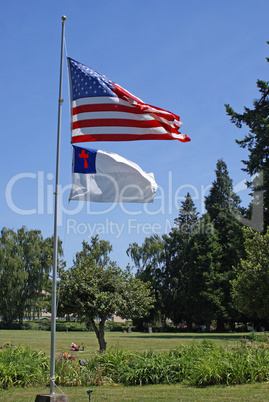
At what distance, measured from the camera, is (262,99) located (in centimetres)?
4297

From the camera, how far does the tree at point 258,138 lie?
4038cm

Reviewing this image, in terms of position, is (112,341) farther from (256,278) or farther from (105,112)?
(105,112)

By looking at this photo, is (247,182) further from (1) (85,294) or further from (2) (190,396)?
(2) (190,396)

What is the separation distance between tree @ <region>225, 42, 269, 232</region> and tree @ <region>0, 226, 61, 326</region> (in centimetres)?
3547

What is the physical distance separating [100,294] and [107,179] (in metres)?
11.7

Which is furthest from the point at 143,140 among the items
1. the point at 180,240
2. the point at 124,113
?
the point at 180,240

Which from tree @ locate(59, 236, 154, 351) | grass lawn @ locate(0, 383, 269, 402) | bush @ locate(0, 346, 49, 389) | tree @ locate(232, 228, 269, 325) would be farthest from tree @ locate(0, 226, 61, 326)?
grass lawn @ locate(0, 383, 269, 402)

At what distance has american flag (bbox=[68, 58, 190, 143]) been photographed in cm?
1120

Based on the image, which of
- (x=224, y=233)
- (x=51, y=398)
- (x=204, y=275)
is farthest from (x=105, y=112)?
(x=224, y=233)

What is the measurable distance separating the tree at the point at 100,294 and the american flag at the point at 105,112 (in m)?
12.1

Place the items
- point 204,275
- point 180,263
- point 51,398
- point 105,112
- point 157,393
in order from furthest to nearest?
point 180,263 → point 204,275 → point 157,393 → point 105,112 → point 51,398

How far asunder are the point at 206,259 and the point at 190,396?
55.9 metres

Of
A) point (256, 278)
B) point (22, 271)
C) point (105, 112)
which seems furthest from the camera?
point (22, 271)

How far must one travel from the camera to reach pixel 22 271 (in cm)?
6750
